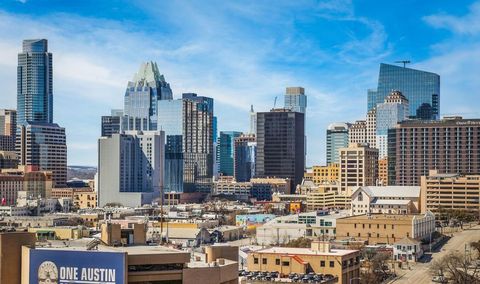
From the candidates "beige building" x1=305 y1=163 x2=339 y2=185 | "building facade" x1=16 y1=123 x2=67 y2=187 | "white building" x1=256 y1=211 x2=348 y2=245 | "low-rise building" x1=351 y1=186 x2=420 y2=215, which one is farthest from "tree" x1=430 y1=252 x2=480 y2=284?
"building facade" x1=16 y1=123 x2=67 y2=187

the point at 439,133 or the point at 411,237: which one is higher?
the point at 439,133

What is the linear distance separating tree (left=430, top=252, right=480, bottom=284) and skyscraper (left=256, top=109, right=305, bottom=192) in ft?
368

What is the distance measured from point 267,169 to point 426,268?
113 m

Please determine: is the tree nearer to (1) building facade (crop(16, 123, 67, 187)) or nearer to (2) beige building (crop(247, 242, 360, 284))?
(2) beige building (crop(247, 242, 360, 284))

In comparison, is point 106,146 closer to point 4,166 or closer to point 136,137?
point 136,137

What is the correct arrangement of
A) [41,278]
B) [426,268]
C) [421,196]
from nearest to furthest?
[41,278] → [426,268] → [421,196]

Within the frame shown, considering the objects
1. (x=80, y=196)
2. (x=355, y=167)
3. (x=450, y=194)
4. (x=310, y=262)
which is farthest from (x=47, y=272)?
(x=80, y=196)

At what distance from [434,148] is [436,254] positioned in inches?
2614

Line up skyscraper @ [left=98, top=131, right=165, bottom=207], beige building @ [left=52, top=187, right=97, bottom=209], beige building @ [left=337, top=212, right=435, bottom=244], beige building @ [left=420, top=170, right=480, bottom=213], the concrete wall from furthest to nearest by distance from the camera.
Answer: beige building @ [left=52, top=187, right=97, bottom=209] → skyscraper @ [left=98, top=131, right=165, bottom=207] → beige building @ [left=420, top=170, right=480, bottom=213] → beige building @ [left=337, top=212, right=435, bottom=244] → the concrete wall

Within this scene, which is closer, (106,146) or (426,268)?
(426,268)

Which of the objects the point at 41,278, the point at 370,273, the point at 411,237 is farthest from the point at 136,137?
the point at 41,278

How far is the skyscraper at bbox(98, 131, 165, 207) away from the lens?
150m

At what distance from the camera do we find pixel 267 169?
180 meters

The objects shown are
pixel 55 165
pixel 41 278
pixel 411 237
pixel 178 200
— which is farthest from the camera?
pixel 55 165
